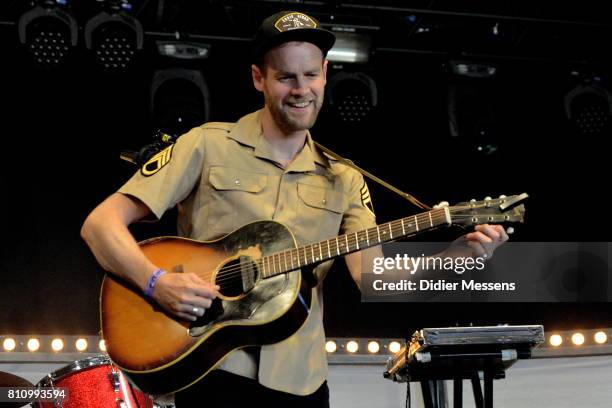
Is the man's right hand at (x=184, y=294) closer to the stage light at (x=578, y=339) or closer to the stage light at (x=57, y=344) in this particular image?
the stage light at (x=57, y=344)

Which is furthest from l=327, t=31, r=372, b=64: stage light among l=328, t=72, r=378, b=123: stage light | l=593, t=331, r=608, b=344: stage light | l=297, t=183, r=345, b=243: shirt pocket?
l=297, t=183, r=345, b=243: shirt pocket

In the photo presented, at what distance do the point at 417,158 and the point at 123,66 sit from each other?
9.23 feet

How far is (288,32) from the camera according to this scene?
104 inches

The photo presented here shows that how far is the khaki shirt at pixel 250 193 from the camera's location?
258cm

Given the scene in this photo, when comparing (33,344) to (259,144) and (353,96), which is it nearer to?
(353,96)

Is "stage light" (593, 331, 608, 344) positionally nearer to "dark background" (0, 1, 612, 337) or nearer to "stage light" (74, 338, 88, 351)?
"dark background" (0, 1, 612, 337)

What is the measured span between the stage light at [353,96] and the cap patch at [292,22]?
3.64 meters

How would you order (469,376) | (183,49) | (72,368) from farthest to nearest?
(183,49) → (72,368) → (469,376)

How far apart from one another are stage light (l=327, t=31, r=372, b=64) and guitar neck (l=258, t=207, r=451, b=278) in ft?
12.0

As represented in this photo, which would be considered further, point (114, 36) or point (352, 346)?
point (352, 346)

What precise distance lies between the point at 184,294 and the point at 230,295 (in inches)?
7.2

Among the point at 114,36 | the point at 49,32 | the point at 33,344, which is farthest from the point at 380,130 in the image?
the point at 33,344

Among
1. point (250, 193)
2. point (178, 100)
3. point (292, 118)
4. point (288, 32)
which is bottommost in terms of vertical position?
point (250, 193)

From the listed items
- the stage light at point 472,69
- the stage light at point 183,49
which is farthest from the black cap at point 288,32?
the stage light at point 472,69
